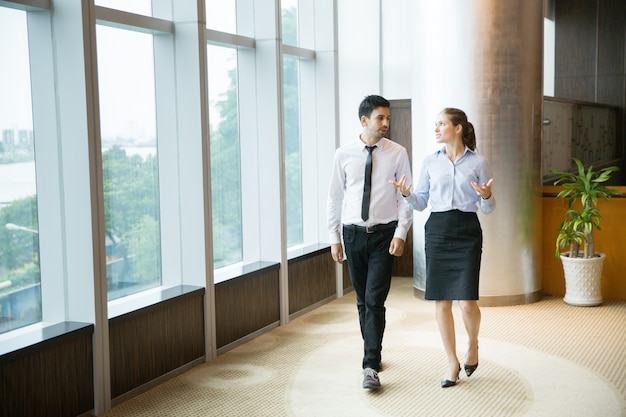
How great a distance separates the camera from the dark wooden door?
7.40 meters

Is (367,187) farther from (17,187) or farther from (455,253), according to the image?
(17,187)

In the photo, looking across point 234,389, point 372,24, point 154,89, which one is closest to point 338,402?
point 234,389

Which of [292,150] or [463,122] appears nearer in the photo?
[463,122]

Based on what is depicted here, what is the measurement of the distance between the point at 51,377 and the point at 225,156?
7.55ft

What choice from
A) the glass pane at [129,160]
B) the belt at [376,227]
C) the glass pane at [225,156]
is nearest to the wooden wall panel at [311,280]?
the glass pane at [225,156]

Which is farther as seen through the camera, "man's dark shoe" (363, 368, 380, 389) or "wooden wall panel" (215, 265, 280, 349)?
"wooden wall panel" (215, 265, 280, 349)

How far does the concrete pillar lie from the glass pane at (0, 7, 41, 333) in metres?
3.42

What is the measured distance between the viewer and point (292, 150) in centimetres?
648

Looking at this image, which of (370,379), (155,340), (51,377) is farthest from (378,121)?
(51,377)

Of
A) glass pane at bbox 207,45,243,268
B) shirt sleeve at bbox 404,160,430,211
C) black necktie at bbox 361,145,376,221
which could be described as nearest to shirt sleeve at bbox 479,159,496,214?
shirt sleeve at bbox 404,160,430,211

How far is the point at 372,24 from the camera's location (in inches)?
284

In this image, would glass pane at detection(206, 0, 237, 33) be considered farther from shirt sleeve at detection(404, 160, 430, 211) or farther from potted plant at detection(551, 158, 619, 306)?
potted plant at detection(551, 158, 619, 306)

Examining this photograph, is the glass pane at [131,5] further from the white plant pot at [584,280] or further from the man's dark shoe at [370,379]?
the white plant pot at [584,280]

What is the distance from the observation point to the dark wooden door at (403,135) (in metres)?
7.40
